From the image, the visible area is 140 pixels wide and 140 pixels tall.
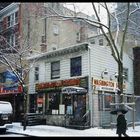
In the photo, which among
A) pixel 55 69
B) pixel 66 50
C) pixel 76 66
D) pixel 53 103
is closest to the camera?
pixel 76 66

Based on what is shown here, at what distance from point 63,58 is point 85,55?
266cm

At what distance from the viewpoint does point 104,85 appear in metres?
27.5

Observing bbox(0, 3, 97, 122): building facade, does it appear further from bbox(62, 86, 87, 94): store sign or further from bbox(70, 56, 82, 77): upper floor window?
bbox(62, 86, 87, 94): store sign

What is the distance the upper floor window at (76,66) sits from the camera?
2758 cm

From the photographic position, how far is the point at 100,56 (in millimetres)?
28062

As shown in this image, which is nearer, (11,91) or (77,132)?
(77,132)

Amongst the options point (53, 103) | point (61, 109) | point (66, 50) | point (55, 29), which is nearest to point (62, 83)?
point (61, 109)

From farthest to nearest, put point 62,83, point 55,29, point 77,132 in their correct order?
point 55,29 → point 62,83 → point 77,132

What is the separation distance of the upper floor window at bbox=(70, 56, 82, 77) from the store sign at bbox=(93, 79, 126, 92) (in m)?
1.66

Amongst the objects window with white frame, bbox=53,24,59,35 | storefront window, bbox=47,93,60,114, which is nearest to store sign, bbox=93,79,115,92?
storefront window, bbox=47,93,60,114

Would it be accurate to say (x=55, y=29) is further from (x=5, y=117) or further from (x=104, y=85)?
(x=5, y=117)

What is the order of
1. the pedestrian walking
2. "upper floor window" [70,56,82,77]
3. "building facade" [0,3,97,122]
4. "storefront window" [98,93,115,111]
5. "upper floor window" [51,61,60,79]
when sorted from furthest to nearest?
"building facade" [0,3,97,122] → "upper floor window" [51,61,60,79] → "upper floor window" [70,56,82,77] → "storefront window" [98,93,115,111] → the pedestrian walking

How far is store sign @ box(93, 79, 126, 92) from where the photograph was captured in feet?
87.2

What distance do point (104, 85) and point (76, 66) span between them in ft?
8.85
